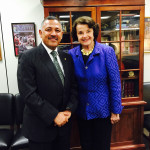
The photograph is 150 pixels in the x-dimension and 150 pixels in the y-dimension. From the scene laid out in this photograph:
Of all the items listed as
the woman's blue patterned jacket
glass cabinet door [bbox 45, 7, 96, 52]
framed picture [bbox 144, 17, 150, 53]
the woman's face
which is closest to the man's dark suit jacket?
the woman's blue patterned jacket

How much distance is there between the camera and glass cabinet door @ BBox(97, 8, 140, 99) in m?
1.87

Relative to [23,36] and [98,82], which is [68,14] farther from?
[98,82]

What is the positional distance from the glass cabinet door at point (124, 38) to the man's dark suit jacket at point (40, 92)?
952 millimetres

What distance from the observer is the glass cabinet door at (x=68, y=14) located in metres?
1.75

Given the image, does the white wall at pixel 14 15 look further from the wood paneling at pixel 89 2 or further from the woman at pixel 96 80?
the woman at pixel 96 80

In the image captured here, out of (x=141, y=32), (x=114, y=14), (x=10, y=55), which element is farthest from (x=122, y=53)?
(x=10, y=55)

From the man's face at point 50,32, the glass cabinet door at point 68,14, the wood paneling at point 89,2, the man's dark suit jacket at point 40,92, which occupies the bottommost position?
the man's dark suit jacket at point 40,92

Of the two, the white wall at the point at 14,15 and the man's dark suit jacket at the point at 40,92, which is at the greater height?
the white wall at the point at 14,15

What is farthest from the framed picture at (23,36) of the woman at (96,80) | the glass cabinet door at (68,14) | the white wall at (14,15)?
the woman at (96,80)

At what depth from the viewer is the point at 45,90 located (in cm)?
117

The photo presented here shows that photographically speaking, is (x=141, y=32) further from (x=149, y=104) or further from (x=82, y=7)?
(x=149, y=104)

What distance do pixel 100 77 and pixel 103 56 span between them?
0.20 meters

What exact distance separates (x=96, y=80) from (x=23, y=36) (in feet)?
4.42

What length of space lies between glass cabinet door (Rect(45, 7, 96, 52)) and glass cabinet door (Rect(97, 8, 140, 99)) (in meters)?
0.14
